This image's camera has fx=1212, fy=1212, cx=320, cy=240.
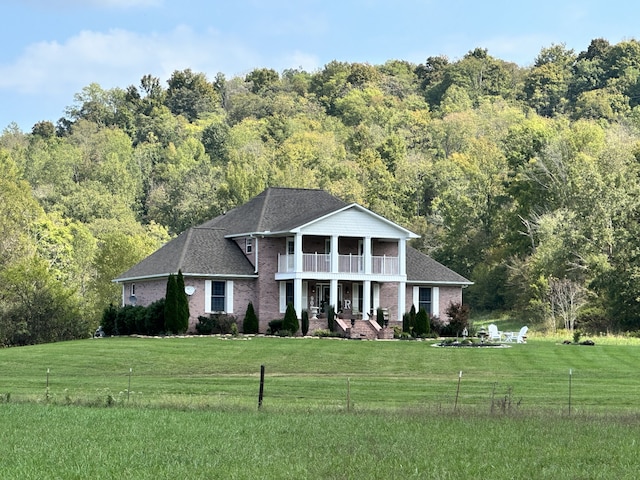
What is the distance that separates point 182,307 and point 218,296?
2.87m

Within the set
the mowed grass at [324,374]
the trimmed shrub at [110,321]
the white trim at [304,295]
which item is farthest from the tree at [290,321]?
the trimmed shrub at [110,321]

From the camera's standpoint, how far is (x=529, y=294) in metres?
78.0

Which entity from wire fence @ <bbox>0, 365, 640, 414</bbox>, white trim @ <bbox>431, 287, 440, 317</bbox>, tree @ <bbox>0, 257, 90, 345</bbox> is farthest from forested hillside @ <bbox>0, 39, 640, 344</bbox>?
wire fence @ <bbox>0, 365, 640, 414</bbox>

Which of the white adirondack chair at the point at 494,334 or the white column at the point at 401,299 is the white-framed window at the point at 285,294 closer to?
the white column at the point at 401,299

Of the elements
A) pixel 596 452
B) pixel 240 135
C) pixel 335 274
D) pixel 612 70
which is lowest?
pixel 596 452

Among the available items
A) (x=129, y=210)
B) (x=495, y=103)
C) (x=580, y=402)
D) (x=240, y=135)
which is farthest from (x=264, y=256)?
(x=495, y=103)

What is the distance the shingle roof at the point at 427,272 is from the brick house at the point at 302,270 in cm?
6

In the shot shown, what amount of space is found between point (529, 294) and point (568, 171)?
10193 mm

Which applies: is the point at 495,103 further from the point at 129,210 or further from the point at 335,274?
the point at 335,274

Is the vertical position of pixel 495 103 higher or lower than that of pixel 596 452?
higher

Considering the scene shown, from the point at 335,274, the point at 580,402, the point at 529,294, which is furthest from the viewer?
the point at 529,294

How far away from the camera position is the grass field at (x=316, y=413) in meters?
18.5

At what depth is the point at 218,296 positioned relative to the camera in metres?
57.0

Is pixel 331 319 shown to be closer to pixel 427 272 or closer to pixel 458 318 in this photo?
pixel 458 318
